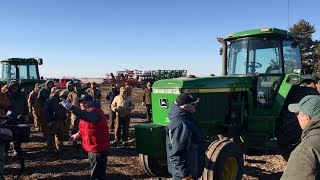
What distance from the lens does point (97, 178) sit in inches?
203

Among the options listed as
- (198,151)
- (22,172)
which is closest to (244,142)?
(198,151)

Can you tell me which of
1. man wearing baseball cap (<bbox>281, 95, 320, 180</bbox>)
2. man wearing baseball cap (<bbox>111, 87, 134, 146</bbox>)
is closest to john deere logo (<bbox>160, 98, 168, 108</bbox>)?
man wearing baseball cap (<bbox>111, 87, 134, 146</bbox>)

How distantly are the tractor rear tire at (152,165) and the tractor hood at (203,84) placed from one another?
1283 millimetres

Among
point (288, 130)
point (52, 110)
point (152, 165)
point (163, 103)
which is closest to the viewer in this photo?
point (152, 165)

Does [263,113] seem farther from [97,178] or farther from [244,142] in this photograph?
[97,178]

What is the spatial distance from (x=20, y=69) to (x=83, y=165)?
9797 mm

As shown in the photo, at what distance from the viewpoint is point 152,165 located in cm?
628

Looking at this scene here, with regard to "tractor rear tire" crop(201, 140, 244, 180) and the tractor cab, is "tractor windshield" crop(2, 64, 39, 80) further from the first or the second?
"tractor rear tire" crop(201, 140, 244, 180)

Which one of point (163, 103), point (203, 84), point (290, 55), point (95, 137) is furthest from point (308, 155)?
point (290, 55)

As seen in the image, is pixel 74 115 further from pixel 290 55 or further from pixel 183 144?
pixel 290 55

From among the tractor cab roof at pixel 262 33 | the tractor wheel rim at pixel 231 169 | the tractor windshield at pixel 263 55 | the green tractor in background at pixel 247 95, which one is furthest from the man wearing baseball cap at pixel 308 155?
the tractor windshield at pixel 263 55

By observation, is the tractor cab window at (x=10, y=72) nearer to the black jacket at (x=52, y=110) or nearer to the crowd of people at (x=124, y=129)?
the crowd of people at (x=124, y=129)

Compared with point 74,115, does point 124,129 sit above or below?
below

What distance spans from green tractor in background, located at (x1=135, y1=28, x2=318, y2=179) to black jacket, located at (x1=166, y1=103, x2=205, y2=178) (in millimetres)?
1633
